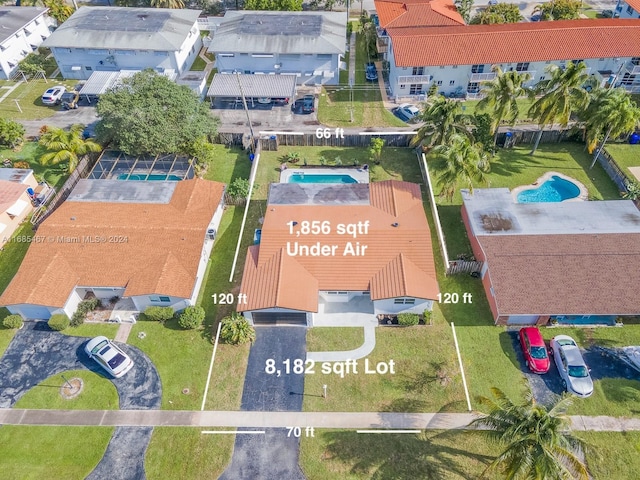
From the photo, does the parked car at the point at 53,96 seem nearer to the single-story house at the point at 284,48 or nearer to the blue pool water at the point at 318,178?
the single-story house at the point at 284,48

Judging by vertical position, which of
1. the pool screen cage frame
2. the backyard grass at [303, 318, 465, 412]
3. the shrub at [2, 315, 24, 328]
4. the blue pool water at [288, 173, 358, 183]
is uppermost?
the pool screen cage frame

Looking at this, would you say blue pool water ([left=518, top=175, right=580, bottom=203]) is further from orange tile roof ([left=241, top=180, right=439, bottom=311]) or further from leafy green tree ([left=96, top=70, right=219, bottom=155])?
leafy green tree ([left=96, top=70, right=219, bottom=155])

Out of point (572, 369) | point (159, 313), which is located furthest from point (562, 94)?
point (159, 313)

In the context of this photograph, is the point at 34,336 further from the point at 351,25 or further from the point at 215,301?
the point at 351,25

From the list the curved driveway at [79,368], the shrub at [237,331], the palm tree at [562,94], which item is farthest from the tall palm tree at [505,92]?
the curved driveway at [79,368]

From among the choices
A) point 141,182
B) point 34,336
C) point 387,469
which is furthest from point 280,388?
point 141,182

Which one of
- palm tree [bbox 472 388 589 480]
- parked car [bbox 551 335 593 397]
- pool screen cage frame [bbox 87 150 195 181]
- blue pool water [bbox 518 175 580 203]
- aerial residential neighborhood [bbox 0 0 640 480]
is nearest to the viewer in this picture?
palm tree [bbox 472 388 589 480]

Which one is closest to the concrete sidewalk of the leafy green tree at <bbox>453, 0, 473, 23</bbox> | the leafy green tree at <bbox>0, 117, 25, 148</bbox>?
the leafy green tree at <bbox>0, 117, 25, 148</bbox>
